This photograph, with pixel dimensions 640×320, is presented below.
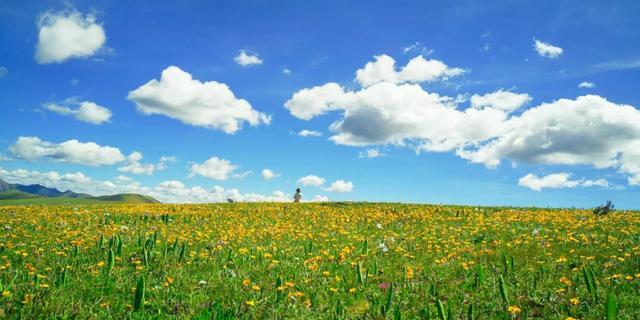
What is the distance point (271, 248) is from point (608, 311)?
8.54 metres

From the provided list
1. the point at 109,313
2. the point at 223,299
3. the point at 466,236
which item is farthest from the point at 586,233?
the point at 109,313

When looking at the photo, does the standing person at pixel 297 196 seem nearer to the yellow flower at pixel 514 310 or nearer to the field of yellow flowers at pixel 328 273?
the field of yellow flowers at pixel 328 273

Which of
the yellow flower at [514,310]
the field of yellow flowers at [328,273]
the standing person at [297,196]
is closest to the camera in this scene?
the yellow flower at [514,310]

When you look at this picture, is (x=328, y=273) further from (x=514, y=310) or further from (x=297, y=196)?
(x=297, y=196)

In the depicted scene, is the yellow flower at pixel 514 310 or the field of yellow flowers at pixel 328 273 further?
the field of yellow flowers at pixel 328 273

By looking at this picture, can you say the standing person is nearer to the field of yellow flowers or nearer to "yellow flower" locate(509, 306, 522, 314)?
the field of yellow flowers

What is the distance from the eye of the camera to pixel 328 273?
9117 millimetres

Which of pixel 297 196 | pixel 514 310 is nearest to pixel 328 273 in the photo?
pixel 514 310

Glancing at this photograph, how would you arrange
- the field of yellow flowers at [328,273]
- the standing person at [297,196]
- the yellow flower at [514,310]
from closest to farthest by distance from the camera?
the yellow flower at [514,310], the field of yellow flowers at [328,273], the standing person at [297,196]

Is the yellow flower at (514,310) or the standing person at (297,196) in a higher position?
the standing person at (297,196)

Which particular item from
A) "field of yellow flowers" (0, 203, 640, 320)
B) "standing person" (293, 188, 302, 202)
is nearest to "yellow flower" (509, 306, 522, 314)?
"field of yellow flowers" (0, 203, 640, 320)

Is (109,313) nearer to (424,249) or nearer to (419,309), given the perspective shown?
(419,309)

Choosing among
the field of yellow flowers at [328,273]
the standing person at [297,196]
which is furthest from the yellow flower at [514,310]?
the standing person at [297,196]

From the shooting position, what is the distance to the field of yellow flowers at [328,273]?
7180 mm
